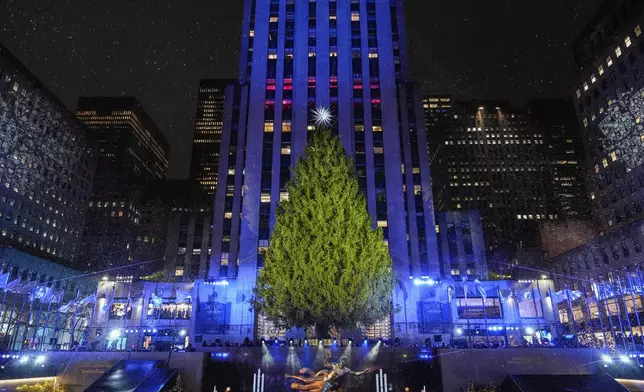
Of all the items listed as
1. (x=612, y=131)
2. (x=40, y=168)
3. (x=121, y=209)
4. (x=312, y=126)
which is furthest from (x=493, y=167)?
(x=121, y=209)

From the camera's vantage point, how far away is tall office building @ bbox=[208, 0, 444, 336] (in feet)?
175

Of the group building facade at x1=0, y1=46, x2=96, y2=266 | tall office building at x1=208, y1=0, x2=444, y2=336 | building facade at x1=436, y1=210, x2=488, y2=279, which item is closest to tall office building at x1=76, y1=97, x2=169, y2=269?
building facade at x1=0, y1=46, x2=96, y2=266

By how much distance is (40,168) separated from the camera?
308 feet

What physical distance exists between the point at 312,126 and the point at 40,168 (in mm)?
68756

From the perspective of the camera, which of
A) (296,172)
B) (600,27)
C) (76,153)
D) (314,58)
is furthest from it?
(76,153)

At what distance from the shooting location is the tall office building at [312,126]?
53312 millimetres

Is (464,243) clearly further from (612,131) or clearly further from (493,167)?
(493,167)

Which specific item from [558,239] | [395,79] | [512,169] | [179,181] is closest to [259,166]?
[395,79]

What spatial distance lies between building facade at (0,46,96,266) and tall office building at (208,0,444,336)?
1920 inches

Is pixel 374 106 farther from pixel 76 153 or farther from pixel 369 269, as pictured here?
pixel 76 153

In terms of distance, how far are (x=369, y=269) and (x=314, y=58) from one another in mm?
40662

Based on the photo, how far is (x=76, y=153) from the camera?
10819cm

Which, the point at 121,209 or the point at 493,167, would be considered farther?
the point at 121,209

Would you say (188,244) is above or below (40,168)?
below
